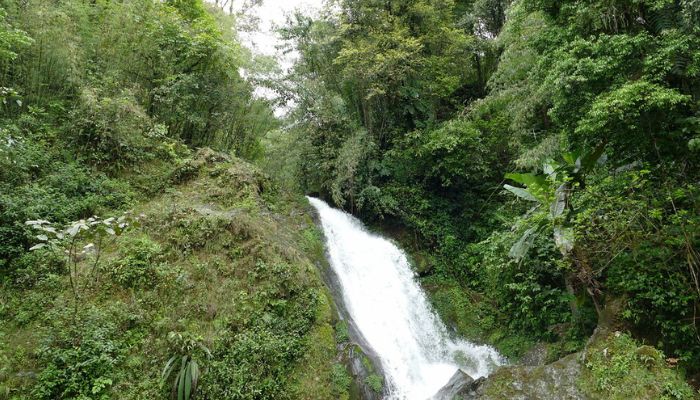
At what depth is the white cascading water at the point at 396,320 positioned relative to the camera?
8.10 m

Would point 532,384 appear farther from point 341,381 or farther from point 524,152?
point 524,152

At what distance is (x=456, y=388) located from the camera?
6.87 metres

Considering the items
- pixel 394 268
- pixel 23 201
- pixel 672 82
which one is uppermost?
pixel 672 82

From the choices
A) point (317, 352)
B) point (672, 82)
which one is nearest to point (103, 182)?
point (317, 352)

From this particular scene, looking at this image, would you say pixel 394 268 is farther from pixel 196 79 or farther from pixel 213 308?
pixel 196 79

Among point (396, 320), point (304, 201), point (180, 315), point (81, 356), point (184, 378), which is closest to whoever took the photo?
point (81, 356)

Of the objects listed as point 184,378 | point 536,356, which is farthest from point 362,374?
point 536,356

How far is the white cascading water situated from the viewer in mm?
8096

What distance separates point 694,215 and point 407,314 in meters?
6.20

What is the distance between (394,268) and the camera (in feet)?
37.4

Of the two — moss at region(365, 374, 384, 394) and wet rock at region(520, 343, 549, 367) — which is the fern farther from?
wet rock at region(520, 343, 549, 367)

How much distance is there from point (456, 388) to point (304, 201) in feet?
21.7

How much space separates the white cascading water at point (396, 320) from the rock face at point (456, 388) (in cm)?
45

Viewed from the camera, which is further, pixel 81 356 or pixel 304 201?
pixel 304 201
